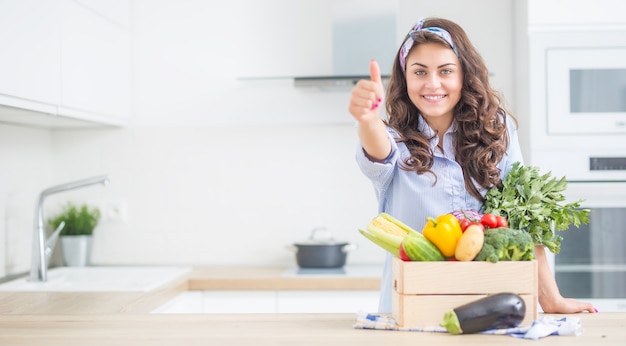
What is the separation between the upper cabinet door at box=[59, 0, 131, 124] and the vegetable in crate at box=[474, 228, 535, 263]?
1712 millimetres

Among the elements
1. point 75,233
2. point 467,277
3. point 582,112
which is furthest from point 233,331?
point 75,233

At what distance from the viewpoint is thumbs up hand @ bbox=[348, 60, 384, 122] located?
145 cm

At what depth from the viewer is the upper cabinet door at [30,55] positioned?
221 centimetres

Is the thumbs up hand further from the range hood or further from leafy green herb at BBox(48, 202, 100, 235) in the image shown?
leafy green herb at BBox(48, 202, 100, 235)

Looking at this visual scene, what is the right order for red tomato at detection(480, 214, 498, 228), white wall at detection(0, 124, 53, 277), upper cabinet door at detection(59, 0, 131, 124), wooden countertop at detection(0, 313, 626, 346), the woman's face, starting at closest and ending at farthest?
wooden countertop at detection(0, 313, 626, 346) → red tomato at detection(480, 214, 498, 228) → the woman's face → upper cabinet door at detection(59, 0, 131, 124) → white wall at detection(0, 124, 53, 277)

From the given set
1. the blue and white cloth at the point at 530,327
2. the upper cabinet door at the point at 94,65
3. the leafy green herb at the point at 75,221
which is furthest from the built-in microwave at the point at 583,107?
the leafy green herb at the point at 75,221

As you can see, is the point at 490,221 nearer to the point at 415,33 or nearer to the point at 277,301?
the point at 415,33

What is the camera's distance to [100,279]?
299cm

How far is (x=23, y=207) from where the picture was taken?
118 inches

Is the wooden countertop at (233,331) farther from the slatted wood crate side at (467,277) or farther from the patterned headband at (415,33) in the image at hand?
the patterned headband at (415,33)

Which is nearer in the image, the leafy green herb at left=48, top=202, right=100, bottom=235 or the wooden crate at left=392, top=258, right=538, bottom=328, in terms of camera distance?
the wooden crate at left=392, top=258, right=538, bottom=328

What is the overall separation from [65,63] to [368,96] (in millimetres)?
1538

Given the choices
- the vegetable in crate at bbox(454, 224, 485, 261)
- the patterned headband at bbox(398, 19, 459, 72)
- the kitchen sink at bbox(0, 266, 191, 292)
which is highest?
the patterned headband at bbox(398, 19, 459, 72)

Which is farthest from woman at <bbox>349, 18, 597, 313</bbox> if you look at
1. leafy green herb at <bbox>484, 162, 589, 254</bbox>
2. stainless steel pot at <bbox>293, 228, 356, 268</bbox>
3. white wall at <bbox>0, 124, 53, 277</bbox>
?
white wall at <bbox>0, 124, 53, 277</bbox>
